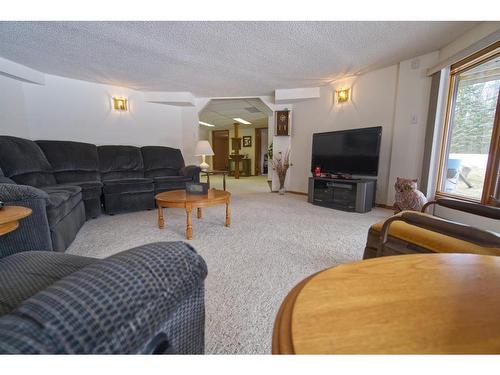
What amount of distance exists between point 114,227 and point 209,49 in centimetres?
243

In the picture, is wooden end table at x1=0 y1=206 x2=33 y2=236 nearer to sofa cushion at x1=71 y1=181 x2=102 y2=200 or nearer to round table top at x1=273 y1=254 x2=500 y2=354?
round table top at x1=273 y1=254 x2=500 y2=354

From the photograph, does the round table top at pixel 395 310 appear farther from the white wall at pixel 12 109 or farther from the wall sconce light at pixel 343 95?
the white wall at pixel 12 109

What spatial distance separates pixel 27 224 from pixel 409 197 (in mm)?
3434

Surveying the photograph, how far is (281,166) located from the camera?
15.2ft

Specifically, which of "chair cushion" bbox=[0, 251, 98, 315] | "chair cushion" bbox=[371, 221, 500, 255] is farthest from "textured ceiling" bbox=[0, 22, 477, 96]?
"chair cushion" bbox=[0, 251, 98, 315]

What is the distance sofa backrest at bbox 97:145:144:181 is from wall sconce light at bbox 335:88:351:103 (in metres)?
3.70

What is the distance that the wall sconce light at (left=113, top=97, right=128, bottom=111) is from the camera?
3.96 metres

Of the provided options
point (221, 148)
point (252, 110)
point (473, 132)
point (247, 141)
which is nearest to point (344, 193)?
point (473, 132)

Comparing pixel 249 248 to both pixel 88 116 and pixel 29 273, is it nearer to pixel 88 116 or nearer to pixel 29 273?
pixel 29 273
